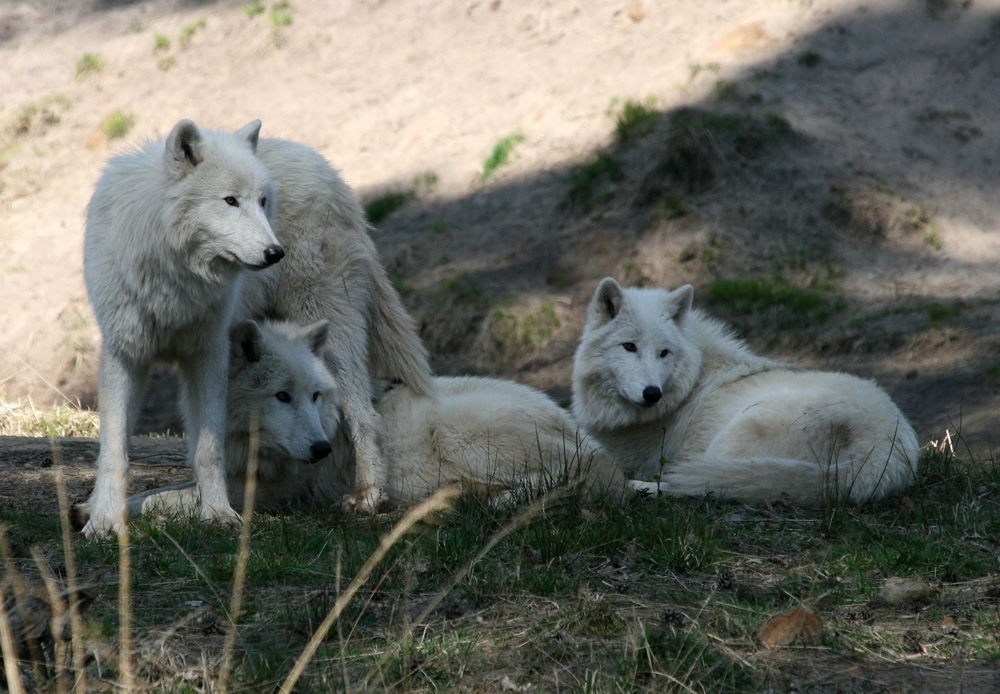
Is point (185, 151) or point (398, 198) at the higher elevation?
point (185, 151)

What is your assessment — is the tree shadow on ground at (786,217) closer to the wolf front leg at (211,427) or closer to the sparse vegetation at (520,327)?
the sparse vegetation at (520,327)

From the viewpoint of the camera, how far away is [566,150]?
12875 millimetres

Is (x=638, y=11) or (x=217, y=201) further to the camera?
(x=638, y=11)

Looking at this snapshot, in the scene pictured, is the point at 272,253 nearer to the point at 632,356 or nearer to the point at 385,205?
the point at 632,356

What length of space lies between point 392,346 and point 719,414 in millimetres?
2201

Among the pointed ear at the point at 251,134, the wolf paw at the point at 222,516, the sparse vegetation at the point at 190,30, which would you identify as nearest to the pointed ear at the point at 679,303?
the pointed ear at the point at 251,134

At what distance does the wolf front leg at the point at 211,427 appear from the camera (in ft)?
15.1

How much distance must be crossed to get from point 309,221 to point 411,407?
1299 millimetres

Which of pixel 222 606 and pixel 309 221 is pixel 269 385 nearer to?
pixel 309 221

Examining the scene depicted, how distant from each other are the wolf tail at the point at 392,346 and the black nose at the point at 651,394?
1424mm

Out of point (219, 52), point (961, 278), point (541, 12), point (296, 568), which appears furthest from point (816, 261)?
point (219, 52)

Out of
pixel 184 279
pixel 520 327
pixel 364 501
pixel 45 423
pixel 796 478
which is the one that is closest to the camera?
pixel 184 279

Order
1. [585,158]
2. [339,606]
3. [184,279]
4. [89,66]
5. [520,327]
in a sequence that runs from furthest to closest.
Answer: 1. [89,66]
2. [585,158]
3. [520,327]
4. [184,279]
5. [339,606]

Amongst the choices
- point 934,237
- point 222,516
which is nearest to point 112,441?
point 222,516
